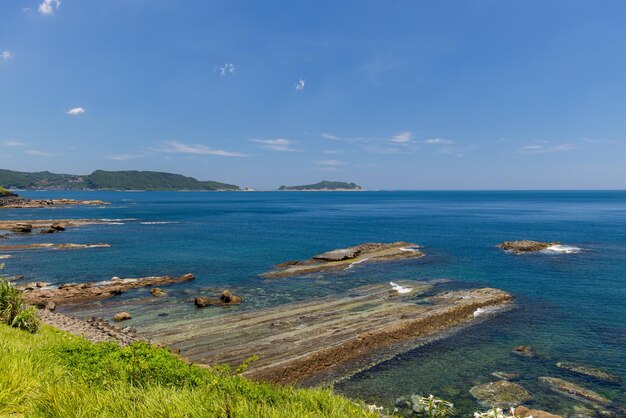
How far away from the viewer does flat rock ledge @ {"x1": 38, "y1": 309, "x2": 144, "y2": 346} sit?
98.4 ft

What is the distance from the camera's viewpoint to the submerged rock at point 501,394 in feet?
74.8

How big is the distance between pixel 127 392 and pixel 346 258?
58027 mm

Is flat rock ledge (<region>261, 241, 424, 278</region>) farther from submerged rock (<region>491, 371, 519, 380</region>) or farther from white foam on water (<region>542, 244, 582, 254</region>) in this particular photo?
submerged rock (<region>491, 371, 519, 380</region>)

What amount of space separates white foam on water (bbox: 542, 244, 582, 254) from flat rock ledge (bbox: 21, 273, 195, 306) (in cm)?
7019

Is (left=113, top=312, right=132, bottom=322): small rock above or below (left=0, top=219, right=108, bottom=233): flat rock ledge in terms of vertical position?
below

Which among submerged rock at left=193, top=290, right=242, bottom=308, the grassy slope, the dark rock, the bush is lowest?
submerged rock at left=193, top=290, right=242, bottom=308

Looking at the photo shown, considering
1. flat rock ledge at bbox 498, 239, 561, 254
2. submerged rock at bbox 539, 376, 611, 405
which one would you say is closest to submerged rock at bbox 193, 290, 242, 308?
submerged rock at bbox 539, 376, 611, 405

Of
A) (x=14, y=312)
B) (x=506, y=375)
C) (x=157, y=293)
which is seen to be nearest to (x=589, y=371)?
(x=506, y=375)

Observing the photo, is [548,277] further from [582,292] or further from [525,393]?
[525,393]

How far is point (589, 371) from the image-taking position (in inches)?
1056

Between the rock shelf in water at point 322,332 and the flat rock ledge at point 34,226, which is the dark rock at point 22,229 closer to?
the flat rock ledge at point 34,226

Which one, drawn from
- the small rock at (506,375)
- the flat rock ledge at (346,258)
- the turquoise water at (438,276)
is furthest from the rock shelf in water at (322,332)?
the flat rock ledge at (346,258)

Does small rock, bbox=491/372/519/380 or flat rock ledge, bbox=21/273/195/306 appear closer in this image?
small rock, bbox=491/372/519/380

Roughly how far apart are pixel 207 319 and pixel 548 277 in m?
49.1
